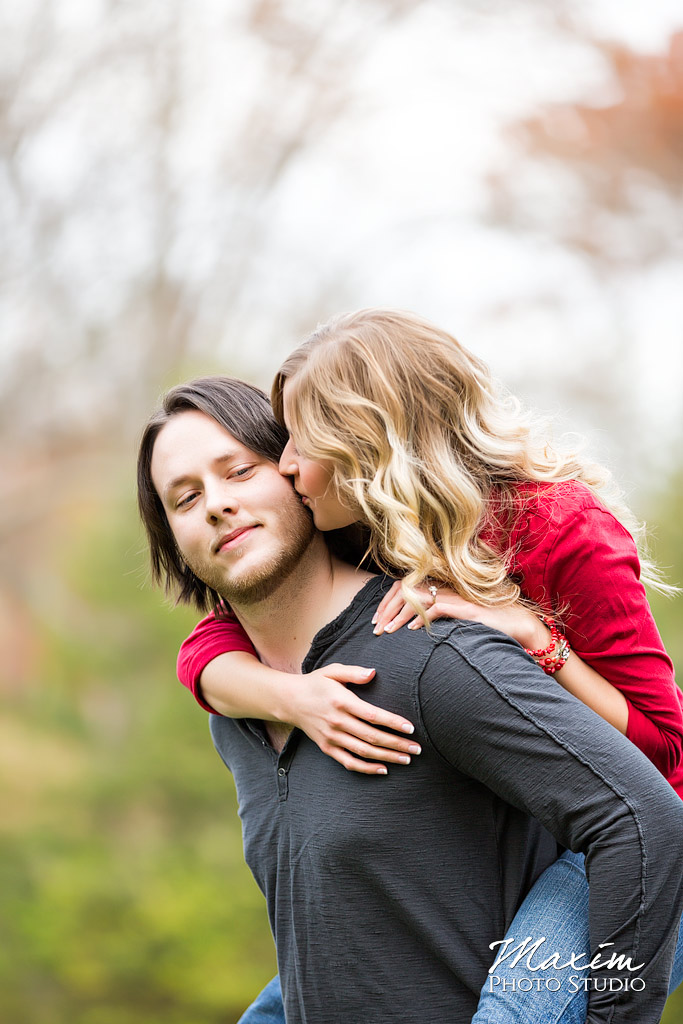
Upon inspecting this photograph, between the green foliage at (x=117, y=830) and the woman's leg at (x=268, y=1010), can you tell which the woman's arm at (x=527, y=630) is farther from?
the green foliage at (x=117, y=830)

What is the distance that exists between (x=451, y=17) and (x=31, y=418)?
3.27m

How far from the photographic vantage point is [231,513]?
1.55 meters

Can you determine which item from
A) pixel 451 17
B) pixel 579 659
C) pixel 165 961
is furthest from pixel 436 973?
pixel 451 17

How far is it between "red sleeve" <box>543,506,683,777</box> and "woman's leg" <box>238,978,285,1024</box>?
31.9 inches

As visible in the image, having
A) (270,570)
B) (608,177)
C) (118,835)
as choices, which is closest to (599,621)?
(270,570)

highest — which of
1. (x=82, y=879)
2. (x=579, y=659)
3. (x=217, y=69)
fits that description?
(x=217, y=69)

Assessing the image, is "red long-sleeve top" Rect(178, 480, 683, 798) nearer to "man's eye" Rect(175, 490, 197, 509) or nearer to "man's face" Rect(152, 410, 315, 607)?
"man's face" Rect(152, 410, 315, 607)

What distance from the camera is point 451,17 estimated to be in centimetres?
559

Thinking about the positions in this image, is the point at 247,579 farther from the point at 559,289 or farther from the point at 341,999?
the point at 559,289

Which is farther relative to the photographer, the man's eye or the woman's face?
the man's eye

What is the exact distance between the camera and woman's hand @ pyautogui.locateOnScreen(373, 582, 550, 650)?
134cm

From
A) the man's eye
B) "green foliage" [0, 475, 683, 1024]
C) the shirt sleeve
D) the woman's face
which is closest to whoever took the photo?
Answer: the shirt sleeve

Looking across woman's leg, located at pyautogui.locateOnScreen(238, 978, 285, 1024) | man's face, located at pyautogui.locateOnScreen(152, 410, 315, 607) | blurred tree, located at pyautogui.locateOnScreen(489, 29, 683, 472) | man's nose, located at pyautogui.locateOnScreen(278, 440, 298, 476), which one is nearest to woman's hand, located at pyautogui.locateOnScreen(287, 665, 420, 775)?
man's face, located at pyautogui.locateOnScreen(152, 410, 315, 607)

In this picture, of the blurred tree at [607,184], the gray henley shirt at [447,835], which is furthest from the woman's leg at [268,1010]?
the blurred tree at [607,184]
